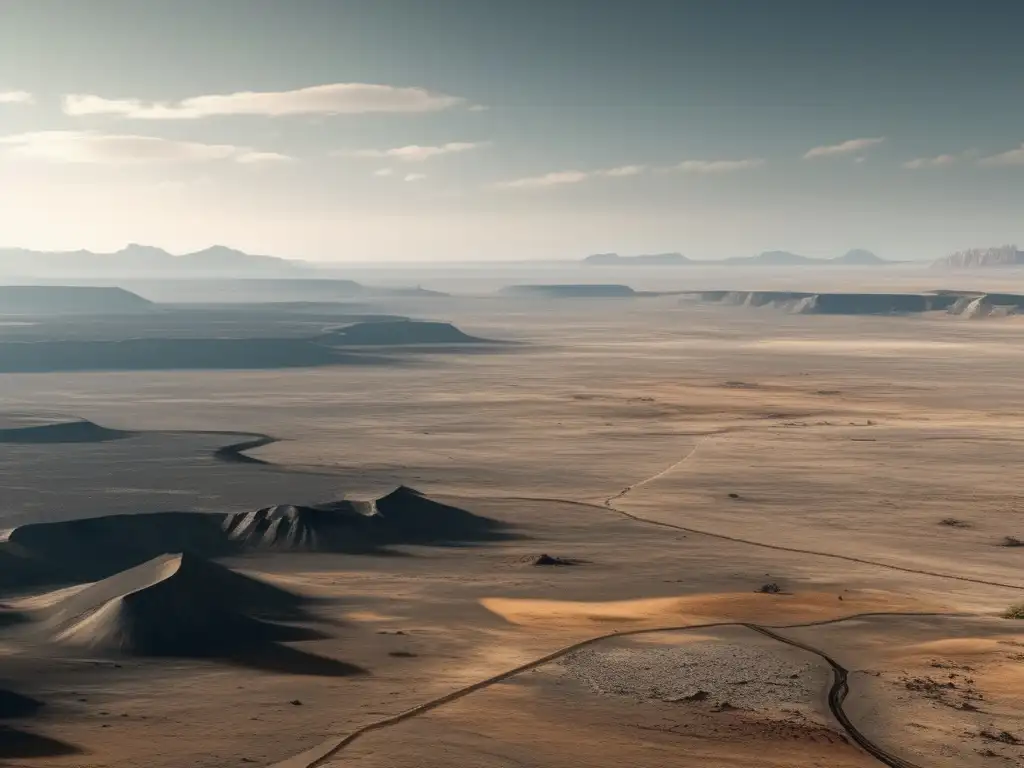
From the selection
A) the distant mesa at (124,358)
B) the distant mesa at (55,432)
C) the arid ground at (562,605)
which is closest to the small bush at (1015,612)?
the arid ground at (562,605)

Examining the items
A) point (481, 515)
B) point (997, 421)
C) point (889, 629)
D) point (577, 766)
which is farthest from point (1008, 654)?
point (997, 421)

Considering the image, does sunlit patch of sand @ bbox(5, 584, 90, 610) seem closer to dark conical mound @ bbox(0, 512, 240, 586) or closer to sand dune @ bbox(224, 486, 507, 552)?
dark conical mound @ bbox(0, 512, 240, 586)

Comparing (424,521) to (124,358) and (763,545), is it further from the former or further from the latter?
(124,358)

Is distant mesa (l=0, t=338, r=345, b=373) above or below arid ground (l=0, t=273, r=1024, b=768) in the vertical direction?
above

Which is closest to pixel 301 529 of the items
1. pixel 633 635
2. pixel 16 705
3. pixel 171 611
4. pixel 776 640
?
pixel 171 611

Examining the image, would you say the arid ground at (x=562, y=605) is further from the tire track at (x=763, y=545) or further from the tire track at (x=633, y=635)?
the tire track at (x=763, y=545)

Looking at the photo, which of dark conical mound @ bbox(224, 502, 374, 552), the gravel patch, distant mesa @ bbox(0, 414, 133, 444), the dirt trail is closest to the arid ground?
the gravel patch

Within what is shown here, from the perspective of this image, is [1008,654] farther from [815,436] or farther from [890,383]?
[890,383]
